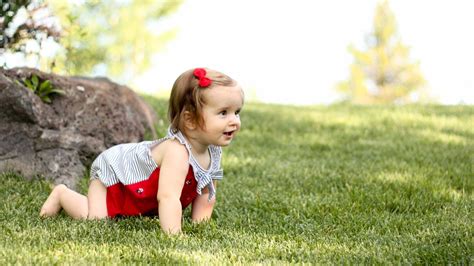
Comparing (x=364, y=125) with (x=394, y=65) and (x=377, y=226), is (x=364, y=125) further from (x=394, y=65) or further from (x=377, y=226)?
(x=394, y=65)

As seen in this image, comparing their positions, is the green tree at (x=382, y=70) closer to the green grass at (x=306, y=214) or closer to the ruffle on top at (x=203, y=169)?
the green grass at (x=306, y=214)

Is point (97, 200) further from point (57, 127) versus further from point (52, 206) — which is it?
point (57, 127)

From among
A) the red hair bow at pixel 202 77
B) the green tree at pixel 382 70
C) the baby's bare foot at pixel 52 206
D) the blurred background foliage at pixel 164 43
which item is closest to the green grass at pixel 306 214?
the baby's bare foot at pixel 52 206

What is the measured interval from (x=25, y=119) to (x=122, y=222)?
6.26ft

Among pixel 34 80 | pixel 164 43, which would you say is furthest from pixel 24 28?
pixel 164 43

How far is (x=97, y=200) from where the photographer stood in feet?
14.4

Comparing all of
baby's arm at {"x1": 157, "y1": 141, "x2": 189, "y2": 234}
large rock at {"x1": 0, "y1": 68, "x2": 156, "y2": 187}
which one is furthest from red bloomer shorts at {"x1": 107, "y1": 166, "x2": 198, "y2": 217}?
large rock at {"x1": 0, "y1": 68, "x2": 156, "y2": 187}

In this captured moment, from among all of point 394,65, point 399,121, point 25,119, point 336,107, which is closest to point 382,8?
point 394,65

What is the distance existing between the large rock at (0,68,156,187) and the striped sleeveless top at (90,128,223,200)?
121 cm

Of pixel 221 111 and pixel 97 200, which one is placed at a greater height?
pixel 221 111

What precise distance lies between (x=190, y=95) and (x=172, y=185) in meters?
0.56

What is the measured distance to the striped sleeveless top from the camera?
418cm

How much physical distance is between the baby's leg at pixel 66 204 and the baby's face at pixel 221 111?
101 centimetres

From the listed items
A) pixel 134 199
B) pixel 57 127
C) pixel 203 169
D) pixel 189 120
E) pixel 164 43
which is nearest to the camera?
pixel 189 120
